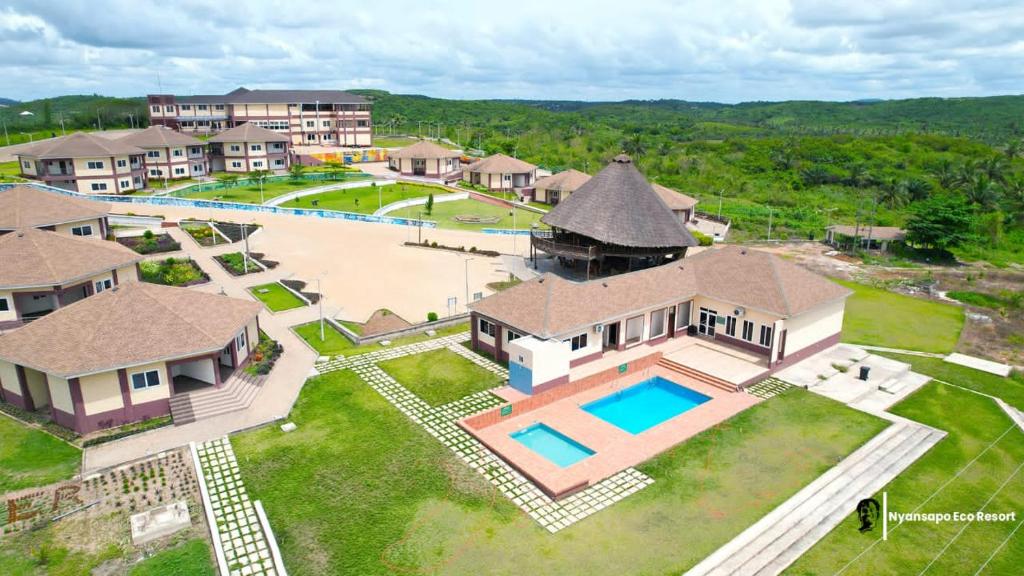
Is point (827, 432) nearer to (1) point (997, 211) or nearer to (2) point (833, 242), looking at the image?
(2) point (833, 242)

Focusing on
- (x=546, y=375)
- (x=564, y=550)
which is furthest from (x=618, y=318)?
(x=564, y=550)

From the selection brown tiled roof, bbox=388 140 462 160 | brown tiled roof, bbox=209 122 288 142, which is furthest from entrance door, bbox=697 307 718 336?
brown tiled roof, bbox=209 122 288 142

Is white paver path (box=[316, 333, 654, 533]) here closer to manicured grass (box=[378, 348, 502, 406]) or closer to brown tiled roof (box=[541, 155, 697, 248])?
manicured grass (box=[378, 348, 502, 406])

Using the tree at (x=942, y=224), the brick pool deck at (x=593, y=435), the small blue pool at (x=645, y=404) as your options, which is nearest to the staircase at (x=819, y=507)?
the brick pool deck at (x=593, y=435)

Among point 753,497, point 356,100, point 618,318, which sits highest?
point 356,100

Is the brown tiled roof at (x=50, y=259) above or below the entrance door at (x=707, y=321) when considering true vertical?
above

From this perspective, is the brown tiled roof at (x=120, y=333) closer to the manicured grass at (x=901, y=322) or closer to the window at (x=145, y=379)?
the window at (x=145, y=379)
